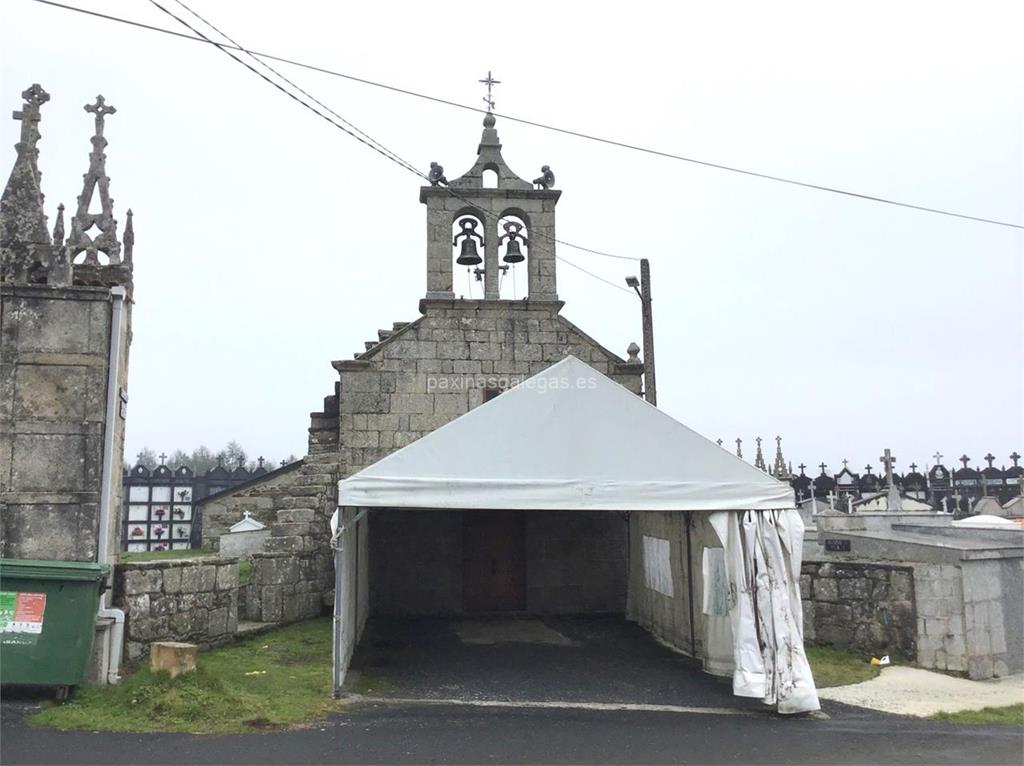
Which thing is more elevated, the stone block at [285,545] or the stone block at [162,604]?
the stone block at [285,545]

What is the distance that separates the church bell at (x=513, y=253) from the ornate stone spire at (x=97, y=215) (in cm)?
609

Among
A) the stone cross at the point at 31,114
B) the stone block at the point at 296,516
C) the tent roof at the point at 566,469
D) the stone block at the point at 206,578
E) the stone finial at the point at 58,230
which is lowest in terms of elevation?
the stone block at the point at 206,578

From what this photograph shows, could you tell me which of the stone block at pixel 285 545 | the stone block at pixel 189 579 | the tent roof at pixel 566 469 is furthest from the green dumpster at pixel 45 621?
the stone block at pixel 285 545

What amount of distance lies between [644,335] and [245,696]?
10213 mm

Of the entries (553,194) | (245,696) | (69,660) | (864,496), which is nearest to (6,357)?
(69,660)

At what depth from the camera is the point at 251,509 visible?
1917 centimetres

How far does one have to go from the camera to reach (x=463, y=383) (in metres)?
12.2

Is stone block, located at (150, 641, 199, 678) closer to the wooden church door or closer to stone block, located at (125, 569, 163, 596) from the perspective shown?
stone block, located at (125, 569, 163, 596)

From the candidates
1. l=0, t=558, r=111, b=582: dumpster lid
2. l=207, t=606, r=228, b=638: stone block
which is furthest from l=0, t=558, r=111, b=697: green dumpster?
l=207, t=606, r=228, b=638: stone block

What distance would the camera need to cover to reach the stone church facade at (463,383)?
1204 centimetres

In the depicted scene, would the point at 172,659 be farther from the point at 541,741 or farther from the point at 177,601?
the point at 541,741

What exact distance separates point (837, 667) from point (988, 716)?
5.86 ft

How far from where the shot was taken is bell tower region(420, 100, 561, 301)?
12.5m

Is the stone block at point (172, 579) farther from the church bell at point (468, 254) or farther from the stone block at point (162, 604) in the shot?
the church bell at point (468, 254)
